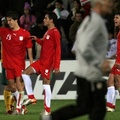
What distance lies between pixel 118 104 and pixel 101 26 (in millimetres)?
9076

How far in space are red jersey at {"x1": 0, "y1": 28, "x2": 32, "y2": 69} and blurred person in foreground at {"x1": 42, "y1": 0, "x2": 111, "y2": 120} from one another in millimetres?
5295

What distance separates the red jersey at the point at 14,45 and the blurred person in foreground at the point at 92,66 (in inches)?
208

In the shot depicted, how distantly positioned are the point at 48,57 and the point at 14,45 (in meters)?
0.71

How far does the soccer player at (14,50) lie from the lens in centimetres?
1641

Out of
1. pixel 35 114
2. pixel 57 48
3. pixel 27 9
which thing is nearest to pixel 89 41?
pixel 57 48

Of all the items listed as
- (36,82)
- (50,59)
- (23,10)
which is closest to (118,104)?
(36,82)

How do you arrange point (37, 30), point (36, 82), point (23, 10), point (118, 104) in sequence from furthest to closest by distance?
1. point (23, 10)
2. point (37, 30)
3. point (36, 82)
4. point (118, 104)

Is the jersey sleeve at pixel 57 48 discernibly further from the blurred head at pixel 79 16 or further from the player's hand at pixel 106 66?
the blurred head at pixel 79 16

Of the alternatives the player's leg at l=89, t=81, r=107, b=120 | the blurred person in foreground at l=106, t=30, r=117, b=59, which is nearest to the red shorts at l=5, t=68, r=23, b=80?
the blurred person in foreground at l=106, t=30, r=117, b=59

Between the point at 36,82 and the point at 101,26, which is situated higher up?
the point at 101,26

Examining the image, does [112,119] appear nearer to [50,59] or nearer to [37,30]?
[50,59]

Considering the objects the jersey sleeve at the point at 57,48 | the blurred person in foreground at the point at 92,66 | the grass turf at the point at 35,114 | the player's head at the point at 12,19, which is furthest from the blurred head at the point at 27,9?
the blurred person in foreground at the point at 92,66

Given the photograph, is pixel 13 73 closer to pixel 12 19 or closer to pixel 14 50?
pixel 14 50

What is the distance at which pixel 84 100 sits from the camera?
436 inches
